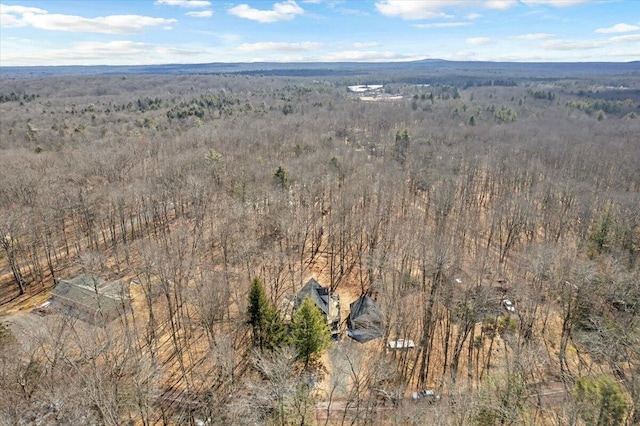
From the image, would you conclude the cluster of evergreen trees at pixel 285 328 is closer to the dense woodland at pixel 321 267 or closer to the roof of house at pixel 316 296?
the dense woodland at pixel 321 267

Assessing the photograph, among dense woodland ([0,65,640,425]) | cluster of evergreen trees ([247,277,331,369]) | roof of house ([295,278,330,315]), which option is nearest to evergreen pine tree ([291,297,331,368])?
cluster of evergreen trees ([247,277,331,369])

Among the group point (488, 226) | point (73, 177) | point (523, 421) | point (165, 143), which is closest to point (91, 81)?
point (165, 143)

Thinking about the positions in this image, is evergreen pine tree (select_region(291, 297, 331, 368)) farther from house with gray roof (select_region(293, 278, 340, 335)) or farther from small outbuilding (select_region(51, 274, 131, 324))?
small outbuilding (select_region(51, 274, 131, 324))

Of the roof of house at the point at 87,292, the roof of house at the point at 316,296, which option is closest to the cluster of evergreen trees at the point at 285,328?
the roof of house at the point at 316,296

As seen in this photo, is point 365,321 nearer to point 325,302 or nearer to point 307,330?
point 325,302

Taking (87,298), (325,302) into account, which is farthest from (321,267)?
(87,298)

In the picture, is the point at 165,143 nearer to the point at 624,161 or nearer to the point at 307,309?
the point at 307,309
